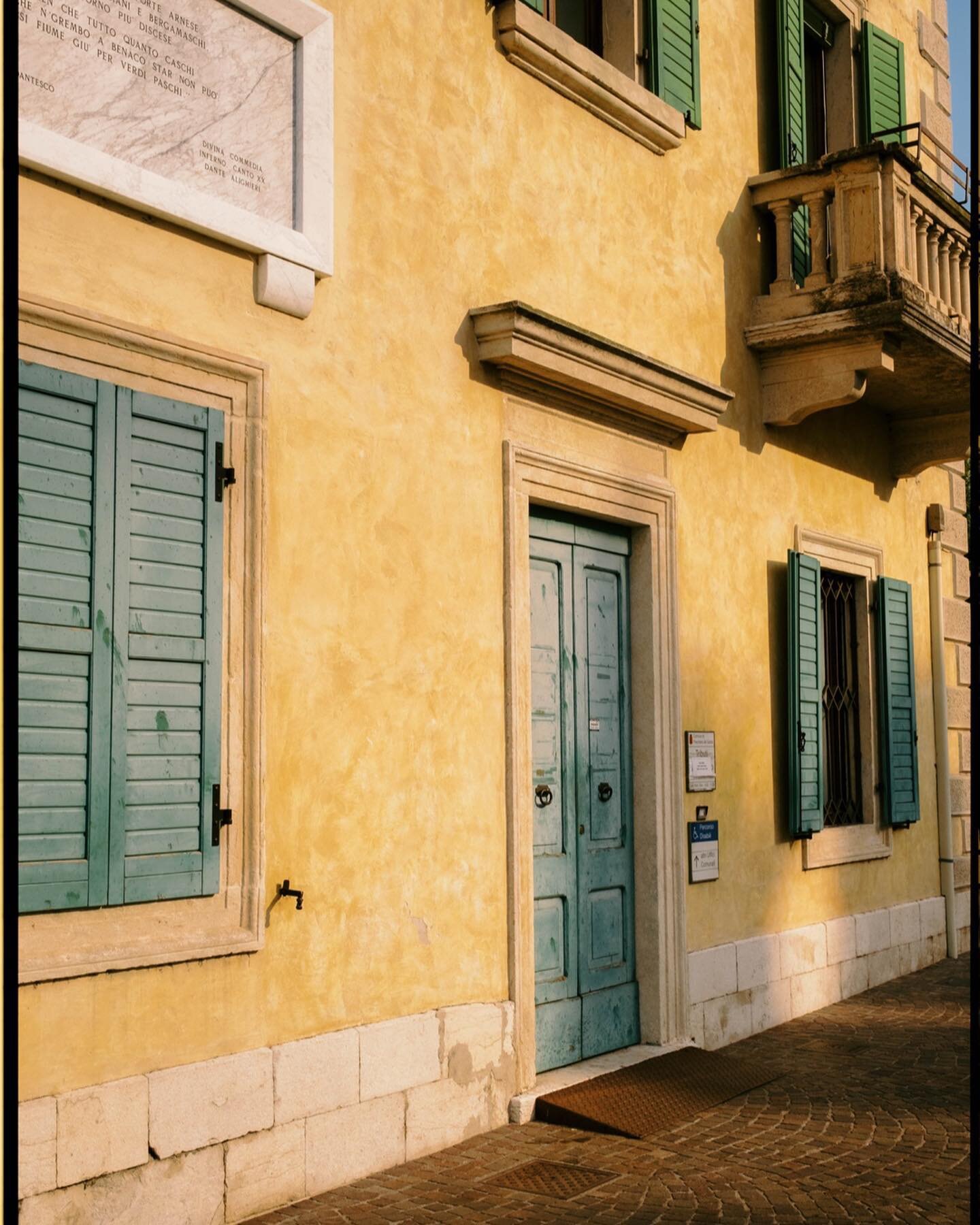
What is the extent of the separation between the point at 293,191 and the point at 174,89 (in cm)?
65

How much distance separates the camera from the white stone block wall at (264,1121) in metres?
4.24

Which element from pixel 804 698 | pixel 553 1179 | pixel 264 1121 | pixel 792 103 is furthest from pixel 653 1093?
pixel 792 103

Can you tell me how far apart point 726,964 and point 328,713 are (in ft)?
11.9

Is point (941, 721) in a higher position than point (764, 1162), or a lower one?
higher

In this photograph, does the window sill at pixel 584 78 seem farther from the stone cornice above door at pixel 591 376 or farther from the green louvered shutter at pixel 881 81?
the green louvered shutter at pixel 881 81

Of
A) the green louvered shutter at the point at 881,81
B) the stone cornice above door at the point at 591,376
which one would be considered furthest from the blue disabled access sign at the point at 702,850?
the green louvered shutter at the point at 881,81

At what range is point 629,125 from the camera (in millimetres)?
7633

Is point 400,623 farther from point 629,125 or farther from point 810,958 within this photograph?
point 810,958

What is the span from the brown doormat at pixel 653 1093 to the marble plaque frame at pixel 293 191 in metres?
3.60

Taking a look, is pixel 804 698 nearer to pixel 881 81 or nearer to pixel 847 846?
pixel 847 846

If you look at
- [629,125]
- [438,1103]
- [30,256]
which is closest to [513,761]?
[438,1103]

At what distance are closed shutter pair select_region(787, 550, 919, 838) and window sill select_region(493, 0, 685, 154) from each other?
272 cm

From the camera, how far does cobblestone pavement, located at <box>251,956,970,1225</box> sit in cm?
494

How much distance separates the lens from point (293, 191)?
538cm
